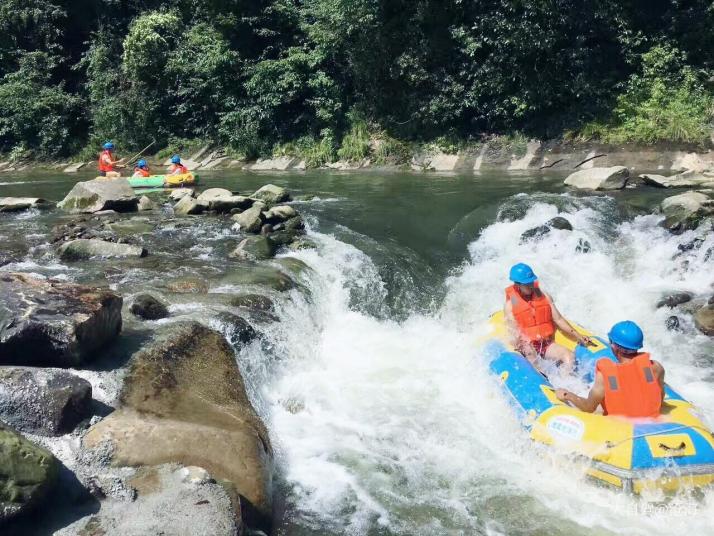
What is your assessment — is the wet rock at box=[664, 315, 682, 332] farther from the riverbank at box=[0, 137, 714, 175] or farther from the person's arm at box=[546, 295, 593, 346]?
the riverbank at box=[0, 137, 714, 175]

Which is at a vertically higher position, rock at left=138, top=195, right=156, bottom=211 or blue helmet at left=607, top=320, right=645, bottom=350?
blue helmet at left=607, top=320, right=645, bottom=350

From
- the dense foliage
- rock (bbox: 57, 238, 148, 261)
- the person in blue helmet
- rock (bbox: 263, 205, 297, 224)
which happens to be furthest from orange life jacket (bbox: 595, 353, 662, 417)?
the dense foliage

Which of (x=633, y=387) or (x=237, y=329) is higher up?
(x=633, y=387)

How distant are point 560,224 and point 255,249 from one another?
5059 mm

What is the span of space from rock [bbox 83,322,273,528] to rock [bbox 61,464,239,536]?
0.57 feet

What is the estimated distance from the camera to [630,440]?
4.47 m

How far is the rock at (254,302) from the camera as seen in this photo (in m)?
6.91

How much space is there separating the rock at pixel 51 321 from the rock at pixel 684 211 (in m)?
8.65

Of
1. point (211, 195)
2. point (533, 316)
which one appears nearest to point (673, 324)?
point (533, 316)

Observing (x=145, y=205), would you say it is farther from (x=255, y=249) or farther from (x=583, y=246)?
(x=583, y=246)

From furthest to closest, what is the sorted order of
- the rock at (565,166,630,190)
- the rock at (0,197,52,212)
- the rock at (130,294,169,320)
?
the rock at (565,166,630,190) → the rock at (0,197,52,212) → the rock at (130,294,169,320)

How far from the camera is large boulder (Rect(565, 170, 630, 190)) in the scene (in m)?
12.6

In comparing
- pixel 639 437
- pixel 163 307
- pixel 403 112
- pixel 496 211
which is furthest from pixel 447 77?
pixel 639 437

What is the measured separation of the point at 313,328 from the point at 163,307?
2023 mm
